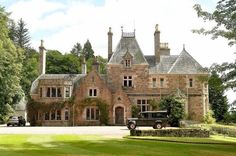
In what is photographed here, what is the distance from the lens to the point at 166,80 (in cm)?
5453

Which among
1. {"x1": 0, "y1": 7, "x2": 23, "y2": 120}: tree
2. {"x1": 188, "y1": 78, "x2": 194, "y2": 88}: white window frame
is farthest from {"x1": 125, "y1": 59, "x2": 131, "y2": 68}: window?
{"x1": 0, "y1": 7, "x2": 23, "y2": 120}: tree

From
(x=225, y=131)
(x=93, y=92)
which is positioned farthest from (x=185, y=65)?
(x=225, y=131)

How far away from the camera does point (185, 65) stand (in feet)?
181

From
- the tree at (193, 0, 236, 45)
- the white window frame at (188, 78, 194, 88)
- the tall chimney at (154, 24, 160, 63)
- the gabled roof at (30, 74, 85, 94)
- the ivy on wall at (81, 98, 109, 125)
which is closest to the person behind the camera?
the tree at (193, 0, 236, 45)

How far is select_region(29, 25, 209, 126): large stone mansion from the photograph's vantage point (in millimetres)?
52625

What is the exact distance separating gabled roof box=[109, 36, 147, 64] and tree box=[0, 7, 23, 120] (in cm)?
1291

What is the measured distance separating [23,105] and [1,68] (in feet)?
106

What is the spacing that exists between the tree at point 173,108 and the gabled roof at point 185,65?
18.6 feet

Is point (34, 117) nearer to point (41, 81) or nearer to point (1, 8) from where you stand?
point (41, 81)

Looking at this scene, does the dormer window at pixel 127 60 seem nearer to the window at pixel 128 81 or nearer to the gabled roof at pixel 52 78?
the window at pixel 128 81

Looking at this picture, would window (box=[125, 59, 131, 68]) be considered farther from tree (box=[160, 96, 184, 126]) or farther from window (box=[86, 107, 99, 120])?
window (box=[86, 107, 99, 120])

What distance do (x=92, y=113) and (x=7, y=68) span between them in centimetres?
1280

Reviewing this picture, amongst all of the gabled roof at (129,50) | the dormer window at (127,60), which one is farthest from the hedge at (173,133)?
the dormer window at (127,60)

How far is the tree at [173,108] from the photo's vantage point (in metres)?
47.9
